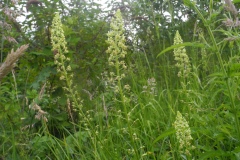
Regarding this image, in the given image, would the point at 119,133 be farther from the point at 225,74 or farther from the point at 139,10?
the point at 139,10

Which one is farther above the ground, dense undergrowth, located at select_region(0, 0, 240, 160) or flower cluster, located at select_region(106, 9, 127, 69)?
flower cluster, located at select_region(106, 9, 127, 69)

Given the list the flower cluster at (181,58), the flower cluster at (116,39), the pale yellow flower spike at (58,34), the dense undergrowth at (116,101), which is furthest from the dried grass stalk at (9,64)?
the flower cluster at (181,58)

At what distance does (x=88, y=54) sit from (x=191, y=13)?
171 cm

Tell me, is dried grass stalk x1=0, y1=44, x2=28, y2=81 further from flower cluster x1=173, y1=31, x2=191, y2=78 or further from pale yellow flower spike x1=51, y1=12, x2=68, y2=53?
flower cluster x1=173, y1=31, x2=191, y2=78

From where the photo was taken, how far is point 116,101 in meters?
3.14

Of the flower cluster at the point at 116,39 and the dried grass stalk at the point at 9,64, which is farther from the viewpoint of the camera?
the flower cluster at the point at 116,39

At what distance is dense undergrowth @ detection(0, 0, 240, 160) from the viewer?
1.92 m

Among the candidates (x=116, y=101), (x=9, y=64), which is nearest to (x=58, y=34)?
(x=116, y=101)

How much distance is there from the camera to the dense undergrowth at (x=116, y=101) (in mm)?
1917

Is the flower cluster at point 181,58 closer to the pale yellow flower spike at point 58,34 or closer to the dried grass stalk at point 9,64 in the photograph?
the pale yellow flower spike at point 58,34

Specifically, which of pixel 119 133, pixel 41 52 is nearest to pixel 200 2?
pixel 41 52

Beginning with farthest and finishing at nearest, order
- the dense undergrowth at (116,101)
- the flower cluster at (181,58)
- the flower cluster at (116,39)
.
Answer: the flower cluster at (181,58), the flower cluster at (116,39), the dense undergrowth at (116,101)

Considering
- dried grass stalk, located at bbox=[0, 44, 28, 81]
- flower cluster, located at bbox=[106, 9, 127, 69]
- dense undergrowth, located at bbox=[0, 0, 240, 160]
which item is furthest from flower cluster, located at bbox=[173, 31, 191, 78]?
dried grass stalk, located at bbox=[0, 44, 28, 81]

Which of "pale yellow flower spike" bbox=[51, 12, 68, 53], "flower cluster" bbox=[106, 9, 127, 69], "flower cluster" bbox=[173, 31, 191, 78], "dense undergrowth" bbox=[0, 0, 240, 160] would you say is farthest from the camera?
"flower cluster" bbox=[173, 31, 191, 78]
